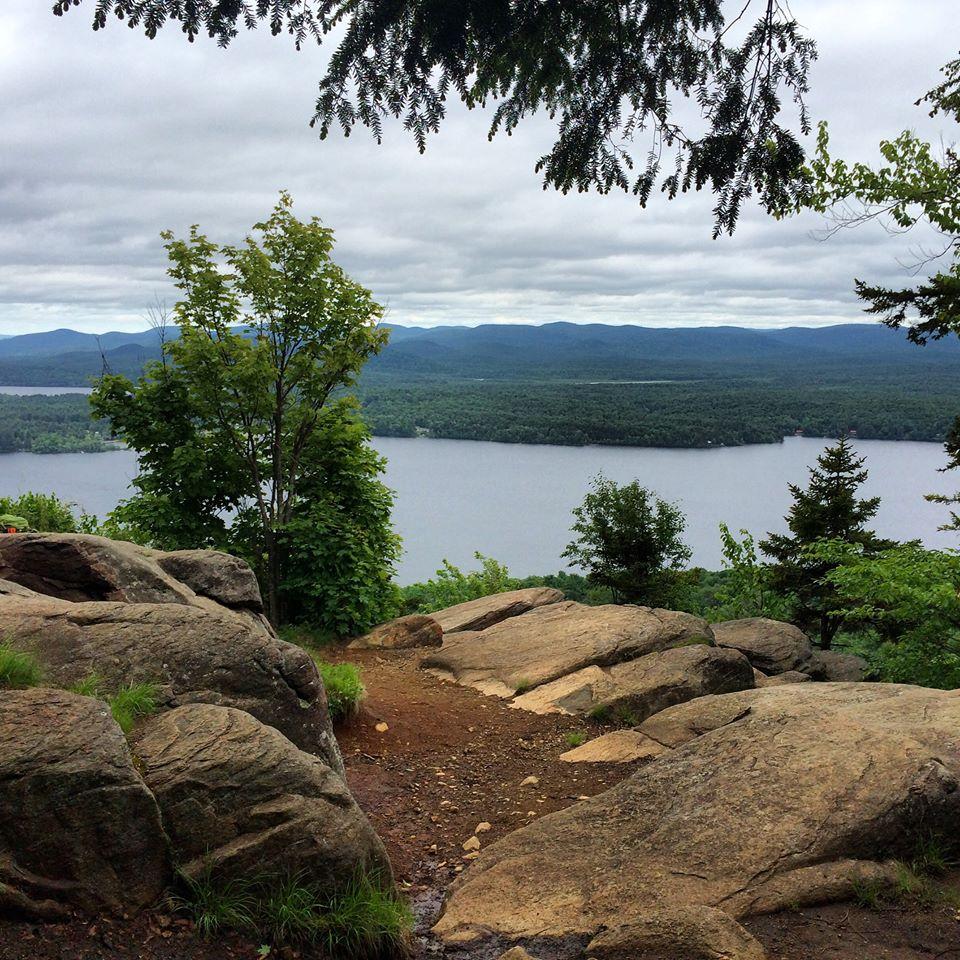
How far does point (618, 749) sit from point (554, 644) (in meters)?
2.96

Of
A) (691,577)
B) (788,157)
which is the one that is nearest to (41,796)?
(788,157)

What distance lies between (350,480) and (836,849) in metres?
9.29

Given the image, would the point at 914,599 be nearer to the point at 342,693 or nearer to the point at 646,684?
the point at 646,684

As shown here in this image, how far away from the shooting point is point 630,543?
2342 centimetres

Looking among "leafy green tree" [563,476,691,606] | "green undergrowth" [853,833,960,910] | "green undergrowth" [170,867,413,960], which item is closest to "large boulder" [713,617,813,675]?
"green undergrowth" [853,833,960,910]

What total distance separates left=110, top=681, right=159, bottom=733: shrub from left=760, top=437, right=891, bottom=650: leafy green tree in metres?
17.2

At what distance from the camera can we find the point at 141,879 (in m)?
3.57

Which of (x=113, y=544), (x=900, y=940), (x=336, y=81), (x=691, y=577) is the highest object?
(x=336, y=81)

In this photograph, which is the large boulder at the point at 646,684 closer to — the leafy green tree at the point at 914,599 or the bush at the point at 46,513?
the leafy green tree at the point at 914,599

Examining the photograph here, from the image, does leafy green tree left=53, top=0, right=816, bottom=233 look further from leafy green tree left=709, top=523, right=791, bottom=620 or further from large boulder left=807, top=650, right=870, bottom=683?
leafy green tree left=709, top=523, right=791, bottom=620

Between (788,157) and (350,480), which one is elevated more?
(788,157)

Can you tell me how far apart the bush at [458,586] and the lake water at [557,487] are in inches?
279

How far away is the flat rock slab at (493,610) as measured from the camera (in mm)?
12398

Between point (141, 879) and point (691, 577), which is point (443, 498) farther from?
point (141, 879)
